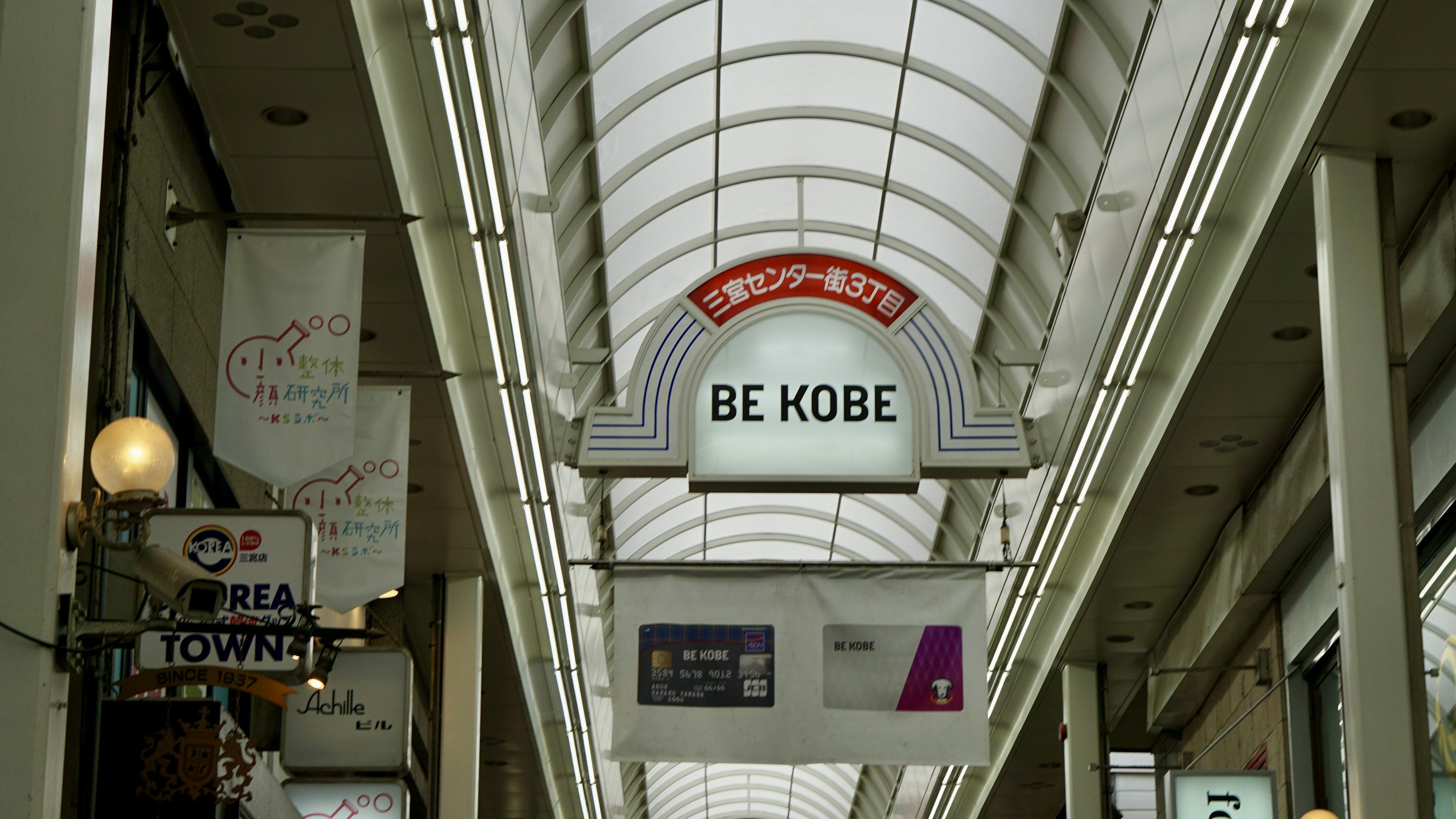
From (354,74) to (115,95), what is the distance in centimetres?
126

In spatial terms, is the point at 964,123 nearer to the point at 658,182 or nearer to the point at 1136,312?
the point at 658,182

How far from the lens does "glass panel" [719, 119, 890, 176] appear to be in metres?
19.4

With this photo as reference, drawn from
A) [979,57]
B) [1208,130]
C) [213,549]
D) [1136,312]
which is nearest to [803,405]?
[1136,312]

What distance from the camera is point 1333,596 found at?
14891mm

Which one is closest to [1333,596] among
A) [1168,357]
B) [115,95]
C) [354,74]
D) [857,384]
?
[1168,357]

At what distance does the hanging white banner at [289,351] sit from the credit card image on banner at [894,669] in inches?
187

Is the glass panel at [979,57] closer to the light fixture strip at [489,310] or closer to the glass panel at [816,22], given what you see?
the glass panel at [816,22]

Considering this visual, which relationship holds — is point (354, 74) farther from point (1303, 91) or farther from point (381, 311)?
point (1303, 91)

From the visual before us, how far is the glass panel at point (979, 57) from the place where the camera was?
16.8 meters

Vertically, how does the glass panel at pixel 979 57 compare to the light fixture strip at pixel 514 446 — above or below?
above

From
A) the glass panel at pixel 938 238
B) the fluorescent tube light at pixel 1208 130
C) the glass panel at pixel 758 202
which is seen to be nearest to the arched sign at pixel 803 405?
the fluorescent tube light at pixel 1208 130

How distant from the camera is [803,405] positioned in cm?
1193

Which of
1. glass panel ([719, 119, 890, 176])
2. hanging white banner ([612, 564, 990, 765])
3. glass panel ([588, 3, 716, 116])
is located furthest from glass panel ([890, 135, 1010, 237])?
hanging white banner ([612, 564, 990, 765])

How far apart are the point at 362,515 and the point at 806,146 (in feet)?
31.4
